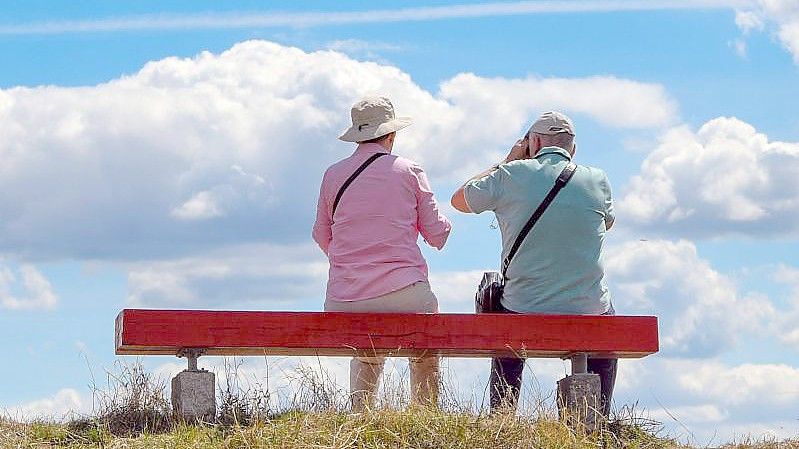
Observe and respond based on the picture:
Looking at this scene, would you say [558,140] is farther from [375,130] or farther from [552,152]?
[375,130]

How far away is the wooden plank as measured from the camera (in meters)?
9.61

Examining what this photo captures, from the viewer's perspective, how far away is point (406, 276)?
10.0 m

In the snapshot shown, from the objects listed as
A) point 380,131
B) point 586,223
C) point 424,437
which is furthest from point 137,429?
point 586,223

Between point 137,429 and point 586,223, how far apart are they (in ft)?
10.8

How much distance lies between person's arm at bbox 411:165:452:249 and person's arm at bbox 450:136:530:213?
143mm

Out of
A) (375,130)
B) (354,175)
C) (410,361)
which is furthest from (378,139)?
(410,361)

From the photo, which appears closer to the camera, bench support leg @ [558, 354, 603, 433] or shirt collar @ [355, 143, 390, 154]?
bench support leg @ [558, 354, 603, 433]

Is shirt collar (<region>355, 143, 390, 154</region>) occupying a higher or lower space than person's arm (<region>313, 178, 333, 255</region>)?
higher

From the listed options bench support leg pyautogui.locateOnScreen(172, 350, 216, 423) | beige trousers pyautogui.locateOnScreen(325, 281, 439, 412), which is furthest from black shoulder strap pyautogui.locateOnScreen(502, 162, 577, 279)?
bench support leg pyautogui.locateOnScreen(172, 350, 216, 423)

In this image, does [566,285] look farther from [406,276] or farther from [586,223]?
[406,276]

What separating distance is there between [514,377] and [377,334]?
3.59 feet

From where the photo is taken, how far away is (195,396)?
9.59 metres

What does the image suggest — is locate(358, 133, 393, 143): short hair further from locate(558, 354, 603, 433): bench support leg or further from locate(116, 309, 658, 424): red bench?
locate(558, 354, 603, 433): bench support leg

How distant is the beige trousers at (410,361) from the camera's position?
998 centimetres
